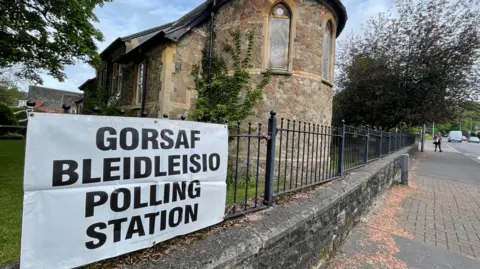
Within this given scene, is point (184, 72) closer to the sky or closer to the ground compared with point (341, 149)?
closer to the sky

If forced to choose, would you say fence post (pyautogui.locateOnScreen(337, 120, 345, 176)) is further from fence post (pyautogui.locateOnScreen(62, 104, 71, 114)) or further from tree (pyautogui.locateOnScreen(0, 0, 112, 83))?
tree (pyautogui.locateOnScreen(0, 0, 112, 83))

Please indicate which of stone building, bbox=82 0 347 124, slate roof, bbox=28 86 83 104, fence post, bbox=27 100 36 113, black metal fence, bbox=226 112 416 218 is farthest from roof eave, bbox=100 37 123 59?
slate roof, bbox=28 86 83 104

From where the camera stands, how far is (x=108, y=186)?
1688 millimetres

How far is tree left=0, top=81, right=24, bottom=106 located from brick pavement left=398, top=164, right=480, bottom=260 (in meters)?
41.7

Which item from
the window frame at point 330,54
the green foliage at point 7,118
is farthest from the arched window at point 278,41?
the green foliage at point 7,118

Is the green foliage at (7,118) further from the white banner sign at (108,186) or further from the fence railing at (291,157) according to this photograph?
the fence railing at (291,157)

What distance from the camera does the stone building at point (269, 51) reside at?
9289mm

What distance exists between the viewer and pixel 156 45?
1041 cm

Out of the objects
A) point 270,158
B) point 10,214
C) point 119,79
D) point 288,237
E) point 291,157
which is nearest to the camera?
point 288,237

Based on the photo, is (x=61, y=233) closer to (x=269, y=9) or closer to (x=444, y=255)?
(x=444, y=255)

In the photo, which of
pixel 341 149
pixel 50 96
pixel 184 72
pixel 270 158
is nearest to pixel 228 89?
pixel 184 72

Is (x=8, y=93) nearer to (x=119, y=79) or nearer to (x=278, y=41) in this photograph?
(x=119, y=79)

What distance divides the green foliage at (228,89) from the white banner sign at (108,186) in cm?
704

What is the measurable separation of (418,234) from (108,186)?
200 inches
